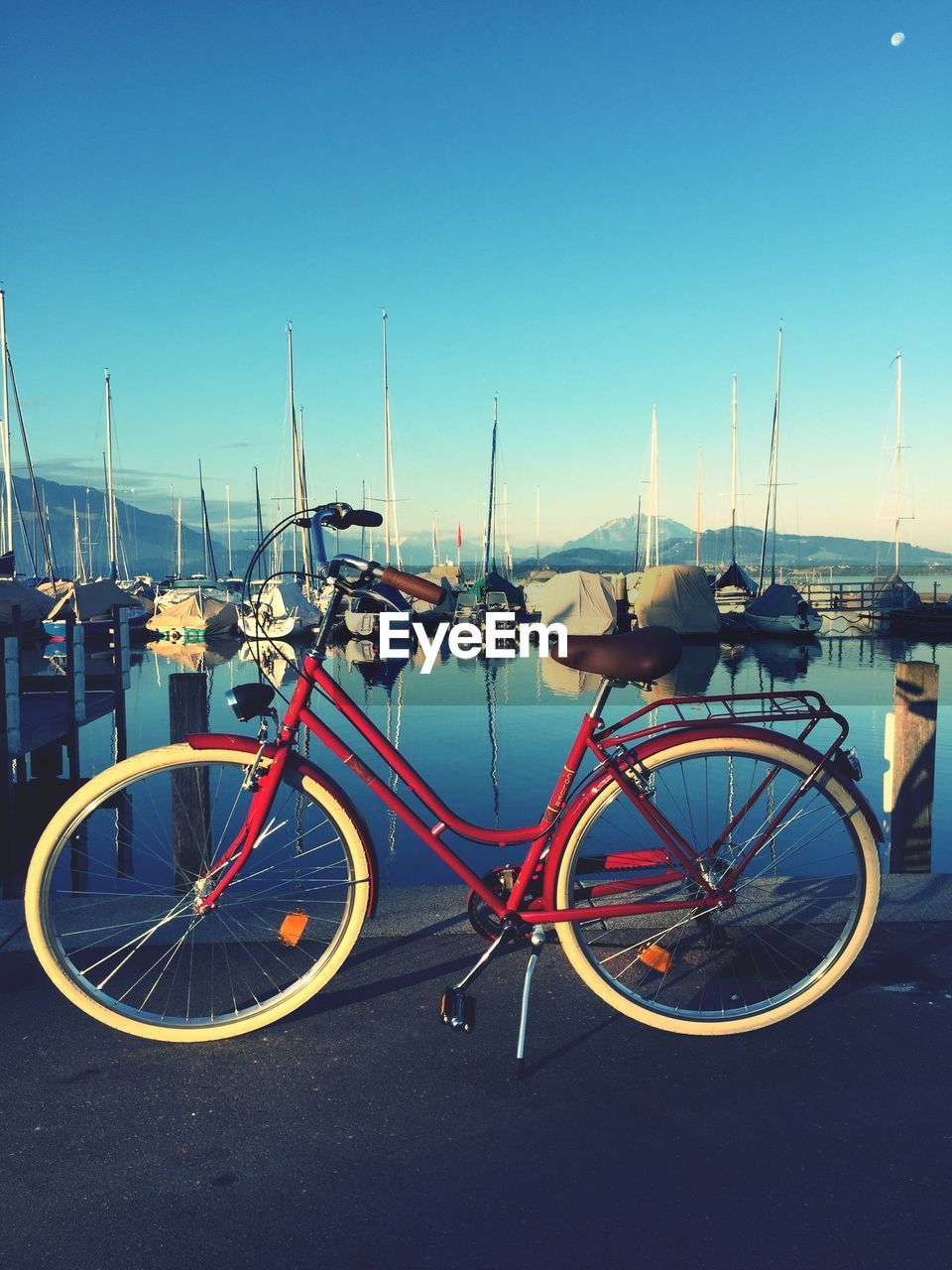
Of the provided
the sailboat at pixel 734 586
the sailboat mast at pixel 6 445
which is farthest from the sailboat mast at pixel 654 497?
the sailboat mast at pixel 6 445

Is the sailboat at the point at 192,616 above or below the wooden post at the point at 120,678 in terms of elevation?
below

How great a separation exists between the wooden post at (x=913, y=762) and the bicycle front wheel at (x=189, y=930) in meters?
2.85

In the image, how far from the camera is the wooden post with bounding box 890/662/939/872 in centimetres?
457

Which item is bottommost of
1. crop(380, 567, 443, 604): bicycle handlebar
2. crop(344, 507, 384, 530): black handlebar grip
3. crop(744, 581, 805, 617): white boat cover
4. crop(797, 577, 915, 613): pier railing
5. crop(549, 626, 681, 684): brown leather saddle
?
crop(797, 577, 915, 613): pier railing

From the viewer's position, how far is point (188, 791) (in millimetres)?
4367

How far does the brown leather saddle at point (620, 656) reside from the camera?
2896mm

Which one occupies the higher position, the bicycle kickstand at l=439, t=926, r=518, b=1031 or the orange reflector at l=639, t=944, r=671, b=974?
the orange reflector at l=639, t=944, r=671, b=974

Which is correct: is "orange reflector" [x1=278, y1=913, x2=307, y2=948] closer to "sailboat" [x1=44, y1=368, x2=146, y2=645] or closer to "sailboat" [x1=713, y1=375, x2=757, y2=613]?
"sailboat" [x1=44, y1=368, x2=146, y2=645]

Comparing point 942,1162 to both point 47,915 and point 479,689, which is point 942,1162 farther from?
point 479,689

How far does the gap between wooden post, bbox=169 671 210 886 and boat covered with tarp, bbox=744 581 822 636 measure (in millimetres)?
34693

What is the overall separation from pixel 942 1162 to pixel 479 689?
1817 cm

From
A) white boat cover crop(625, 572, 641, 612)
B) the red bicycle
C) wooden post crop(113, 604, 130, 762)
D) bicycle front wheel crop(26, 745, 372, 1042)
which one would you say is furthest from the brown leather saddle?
white boat cover crop(625, 572, 641, 612)

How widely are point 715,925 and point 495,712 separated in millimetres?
12836

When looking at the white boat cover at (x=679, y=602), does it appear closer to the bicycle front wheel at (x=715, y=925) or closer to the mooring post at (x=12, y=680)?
the mooring post at (x=12, y=680)
